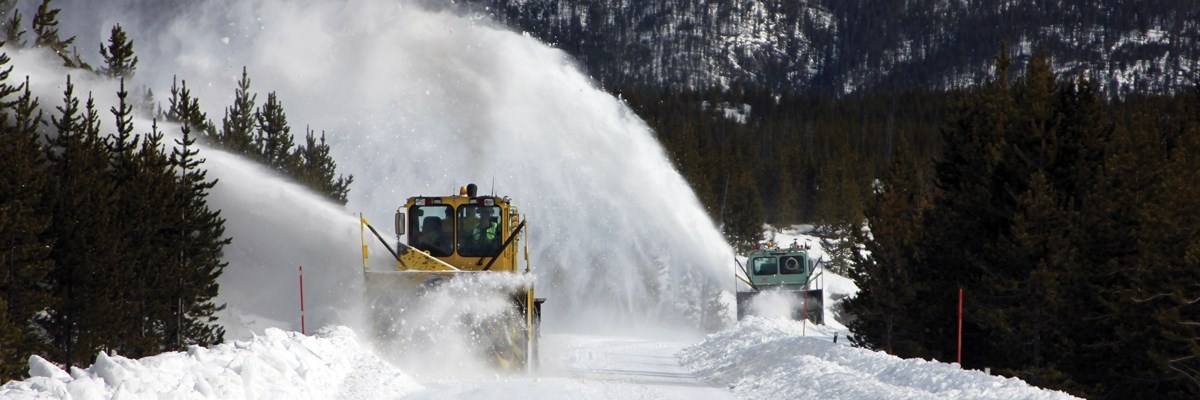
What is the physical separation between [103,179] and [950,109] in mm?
20794

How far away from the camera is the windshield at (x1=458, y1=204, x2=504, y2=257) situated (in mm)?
18031

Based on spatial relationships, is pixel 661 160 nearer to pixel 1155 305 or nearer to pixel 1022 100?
pixel 1022 100

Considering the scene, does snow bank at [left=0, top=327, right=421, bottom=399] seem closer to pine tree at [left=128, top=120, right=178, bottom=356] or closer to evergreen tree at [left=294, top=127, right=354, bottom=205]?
pine tree at [left=128, top=120, right=178, bottom=356]

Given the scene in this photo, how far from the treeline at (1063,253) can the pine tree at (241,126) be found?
35161mm

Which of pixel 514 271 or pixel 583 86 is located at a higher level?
pixel 583 86

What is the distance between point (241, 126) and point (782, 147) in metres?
77.7

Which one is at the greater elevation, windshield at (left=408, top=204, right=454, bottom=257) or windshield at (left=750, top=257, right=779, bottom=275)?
windshield at (left=408, top=204, right=454, bottom=257)

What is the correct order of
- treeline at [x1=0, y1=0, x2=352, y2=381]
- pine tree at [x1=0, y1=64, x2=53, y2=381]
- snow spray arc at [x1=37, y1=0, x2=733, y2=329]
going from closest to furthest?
pine tree at [x1=0, y1=64, x2=53, y2=381]
treeline at [x1=0, y1=0, x2=352, y2=381]
snow spray arc at [x1=37, y1=0, x2=733, y2=329]

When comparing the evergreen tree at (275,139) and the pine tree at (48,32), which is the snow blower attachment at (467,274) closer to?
the pine tree at (48,32)

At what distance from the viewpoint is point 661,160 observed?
1592 inches

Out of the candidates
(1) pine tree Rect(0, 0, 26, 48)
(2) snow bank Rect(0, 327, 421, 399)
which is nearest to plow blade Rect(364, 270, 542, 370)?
(2) snow bank Rect(0, 327, 421, 399)

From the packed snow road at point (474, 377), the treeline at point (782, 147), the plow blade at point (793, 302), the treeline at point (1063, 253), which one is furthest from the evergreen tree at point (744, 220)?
the packed snow road at point (474, 377)

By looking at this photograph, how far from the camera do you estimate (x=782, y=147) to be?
121250 mm

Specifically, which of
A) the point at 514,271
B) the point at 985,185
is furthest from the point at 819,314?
the point at 514,271
